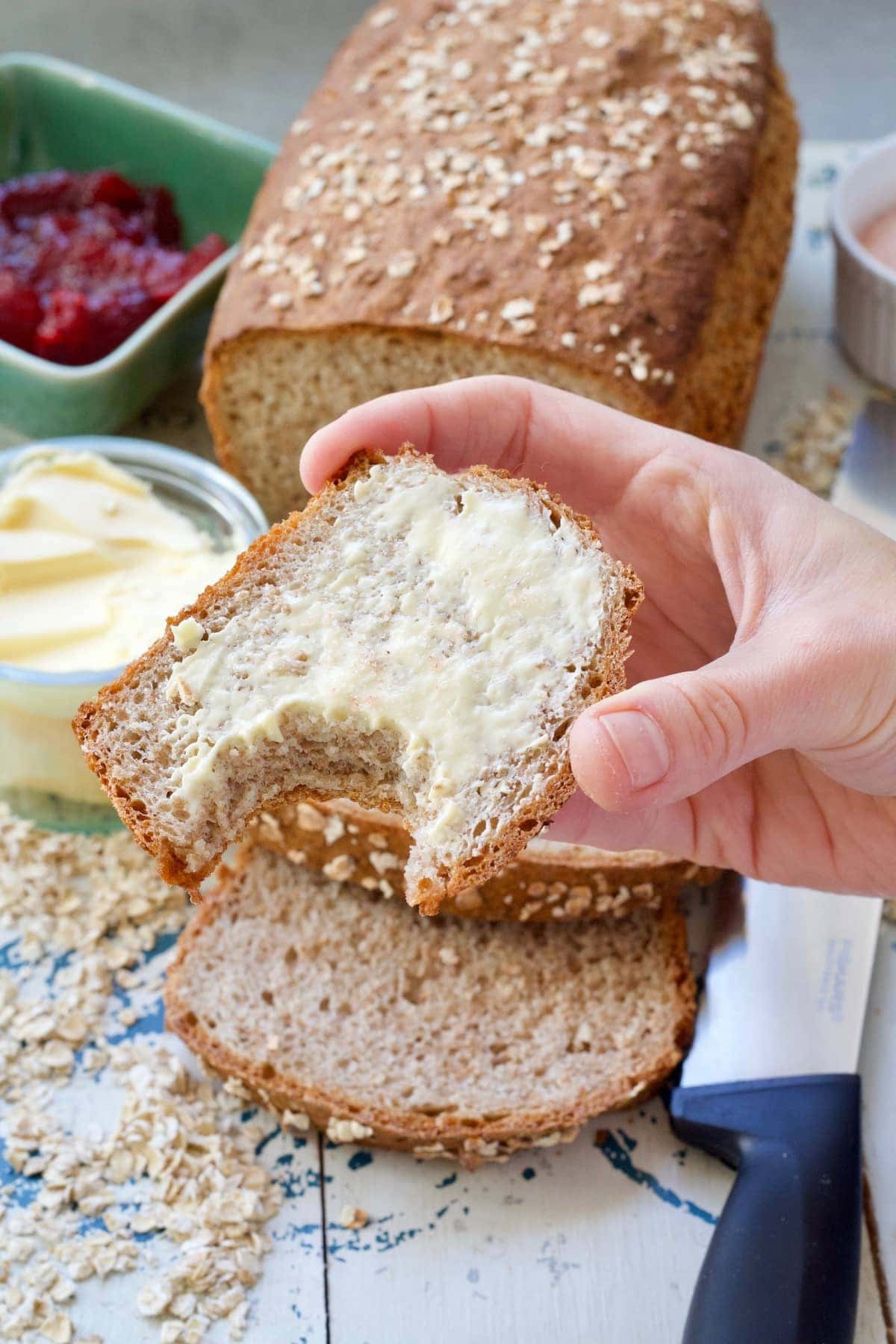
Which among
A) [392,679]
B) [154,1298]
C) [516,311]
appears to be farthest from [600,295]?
[154,1298]

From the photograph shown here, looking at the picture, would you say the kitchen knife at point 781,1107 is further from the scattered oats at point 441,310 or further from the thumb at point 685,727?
the scattered oats at point 441,310

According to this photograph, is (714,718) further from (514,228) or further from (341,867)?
(514,228)

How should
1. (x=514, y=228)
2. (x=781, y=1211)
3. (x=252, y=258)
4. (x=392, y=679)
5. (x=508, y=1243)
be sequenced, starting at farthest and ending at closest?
(x=252, y=258) < (x=514, y=228) < (x=508, y=1243) < (x=781, y=1211) < (x=392, y=679)

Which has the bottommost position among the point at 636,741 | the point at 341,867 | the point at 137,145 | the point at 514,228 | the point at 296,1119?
the point at 296,1119

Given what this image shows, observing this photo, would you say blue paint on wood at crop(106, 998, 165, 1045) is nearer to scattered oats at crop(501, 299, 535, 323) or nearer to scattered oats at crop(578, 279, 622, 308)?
scattered oats at crop(501, 299, 535, 323)

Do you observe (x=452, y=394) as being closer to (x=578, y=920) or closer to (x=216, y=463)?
(x=578, y=920)

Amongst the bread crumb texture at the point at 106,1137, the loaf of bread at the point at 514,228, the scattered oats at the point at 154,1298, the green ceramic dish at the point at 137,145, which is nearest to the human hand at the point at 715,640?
the loaf of bread at the point at 514,228

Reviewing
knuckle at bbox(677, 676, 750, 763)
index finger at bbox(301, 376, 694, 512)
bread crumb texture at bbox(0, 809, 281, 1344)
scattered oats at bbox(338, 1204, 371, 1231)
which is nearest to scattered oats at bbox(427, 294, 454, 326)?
index finger at bbox(301, 376, 694, 512)

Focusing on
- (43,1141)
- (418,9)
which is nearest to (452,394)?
(43,1141)
